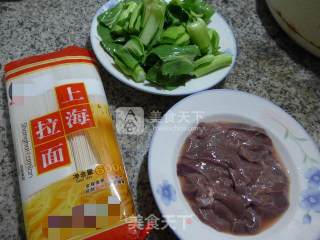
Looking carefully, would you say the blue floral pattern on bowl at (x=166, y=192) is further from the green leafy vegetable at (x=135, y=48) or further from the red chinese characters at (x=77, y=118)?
the green leafy vegetable at (x=135, y=48)

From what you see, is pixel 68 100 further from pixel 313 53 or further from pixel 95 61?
pixel 313 53

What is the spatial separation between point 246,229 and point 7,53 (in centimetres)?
67

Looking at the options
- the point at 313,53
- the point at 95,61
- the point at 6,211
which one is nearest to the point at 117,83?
the point at 95,61

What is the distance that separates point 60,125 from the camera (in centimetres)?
67

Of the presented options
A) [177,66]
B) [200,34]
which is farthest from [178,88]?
[200,34]

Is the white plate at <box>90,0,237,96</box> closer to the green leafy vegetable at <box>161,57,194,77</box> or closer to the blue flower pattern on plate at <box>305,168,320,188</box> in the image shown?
the green leafy vegetable at <box>161,57,194,77</box>

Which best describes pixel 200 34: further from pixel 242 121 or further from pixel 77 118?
pixel 77 118

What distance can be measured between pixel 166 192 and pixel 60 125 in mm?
231

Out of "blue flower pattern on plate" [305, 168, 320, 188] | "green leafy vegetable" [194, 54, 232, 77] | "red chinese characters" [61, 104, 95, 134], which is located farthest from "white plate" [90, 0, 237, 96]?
"blue flower pattern on plate" [305, 168, 320, 188]

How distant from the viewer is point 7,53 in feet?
2.86

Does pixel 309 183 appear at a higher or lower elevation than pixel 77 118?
lower

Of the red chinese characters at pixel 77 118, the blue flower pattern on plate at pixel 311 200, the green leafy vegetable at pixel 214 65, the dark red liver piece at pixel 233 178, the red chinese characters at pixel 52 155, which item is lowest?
the blue flower pattern on plate at pixel 311 200

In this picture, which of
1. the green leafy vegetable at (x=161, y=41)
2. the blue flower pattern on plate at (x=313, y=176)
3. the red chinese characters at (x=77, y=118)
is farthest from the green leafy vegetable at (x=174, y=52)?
the blue flower pattern on plate at (x=313, y=176)

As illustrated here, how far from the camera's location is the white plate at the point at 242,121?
2.01 feet
